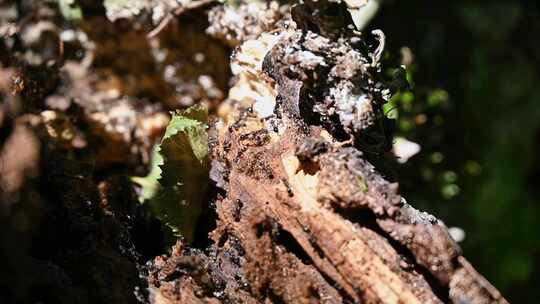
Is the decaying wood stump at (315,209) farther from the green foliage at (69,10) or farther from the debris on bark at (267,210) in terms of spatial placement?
the green foliage at (69,10)

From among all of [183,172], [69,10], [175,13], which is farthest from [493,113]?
[183,172]

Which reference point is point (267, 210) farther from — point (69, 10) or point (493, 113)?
point (493, 113)

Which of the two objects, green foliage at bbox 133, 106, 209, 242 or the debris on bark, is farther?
green foliage at bbox 133, 106, 209, 242

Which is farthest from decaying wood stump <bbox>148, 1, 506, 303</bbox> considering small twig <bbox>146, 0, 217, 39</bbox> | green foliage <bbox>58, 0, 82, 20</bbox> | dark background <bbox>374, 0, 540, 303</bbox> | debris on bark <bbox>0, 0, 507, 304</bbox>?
dark background <bbox>374, 0, 540, 303</bbox>

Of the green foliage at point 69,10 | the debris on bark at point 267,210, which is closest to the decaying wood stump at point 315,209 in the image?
the debris on bark at point 267,210

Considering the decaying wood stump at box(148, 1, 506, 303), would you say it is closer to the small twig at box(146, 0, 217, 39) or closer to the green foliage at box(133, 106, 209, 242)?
the green foliage at box(133, 106, 209, 242)

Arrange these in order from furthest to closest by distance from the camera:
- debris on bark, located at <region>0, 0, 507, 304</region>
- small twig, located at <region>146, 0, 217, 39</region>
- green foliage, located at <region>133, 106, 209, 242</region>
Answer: small twig, located at <region>146, 0, 217, 39</region>
green foliage, located at <region>133, 106, 209, 242</region>
debris on bark, located at <region>0, 0, 507, 304</region>

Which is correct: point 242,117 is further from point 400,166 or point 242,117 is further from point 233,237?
point 400,166
